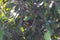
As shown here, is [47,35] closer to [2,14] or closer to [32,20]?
[32,20]

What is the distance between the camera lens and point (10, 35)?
1.70 meters

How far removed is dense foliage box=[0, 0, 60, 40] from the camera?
159 centimetres

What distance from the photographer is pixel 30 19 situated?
1.65m

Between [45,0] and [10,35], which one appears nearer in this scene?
[45,0]

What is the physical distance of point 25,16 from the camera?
5.42 ft

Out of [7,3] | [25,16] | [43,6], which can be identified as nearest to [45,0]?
[43,6]

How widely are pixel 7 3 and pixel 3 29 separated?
8.7 inches

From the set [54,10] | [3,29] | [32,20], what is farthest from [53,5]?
[3,29]

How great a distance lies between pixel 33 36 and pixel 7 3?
1.20ft

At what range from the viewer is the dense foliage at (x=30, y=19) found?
5.22 ft

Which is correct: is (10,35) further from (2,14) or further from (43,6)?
(43,6)

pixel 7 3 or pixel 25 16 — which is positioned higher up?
pixel 7 3

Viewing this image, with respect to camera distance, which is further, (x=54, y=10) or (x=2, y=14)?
(x=2, y=14)

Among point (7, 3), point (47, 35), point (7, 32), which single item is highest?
point (7, 3)
